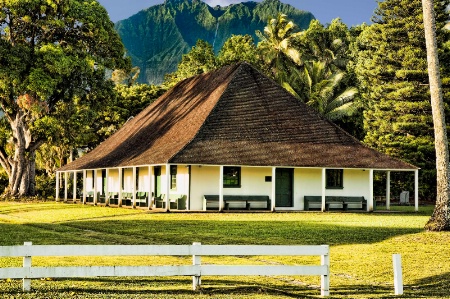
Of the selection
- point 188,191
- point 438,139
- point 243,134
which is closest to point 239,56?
point 243,134

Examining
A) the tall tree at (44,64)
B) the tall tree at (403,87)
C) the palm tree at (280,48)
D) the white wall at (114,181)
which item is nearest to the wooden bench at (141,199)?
the white wall at (114,181)

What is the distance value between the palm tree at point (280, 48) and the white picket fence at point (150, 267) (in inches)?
2312

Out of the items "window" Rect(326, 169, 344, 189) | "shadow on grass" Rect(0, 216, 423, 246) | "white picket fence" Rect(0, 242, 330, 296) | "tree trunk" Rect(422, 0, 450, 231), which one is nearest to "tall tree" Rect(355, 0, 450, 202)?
"window" Rect(326, 169, 344, 189)

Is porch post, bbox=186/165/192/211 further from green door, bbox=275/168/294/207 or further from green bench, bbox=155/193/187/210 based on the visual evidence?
green door, bbox=275/168/294/207

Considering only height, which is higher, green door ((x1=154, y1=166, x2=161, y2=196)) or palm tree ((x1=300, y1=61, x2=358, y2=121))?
palm tree ((x1=300, y1=61, x2=358, y2=121))

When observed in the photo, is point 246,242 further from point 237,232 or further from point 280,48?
point 280,48

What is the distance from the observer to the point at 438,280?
1609 centimetres

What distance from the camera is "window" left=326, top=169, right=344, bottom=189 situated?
136 ft

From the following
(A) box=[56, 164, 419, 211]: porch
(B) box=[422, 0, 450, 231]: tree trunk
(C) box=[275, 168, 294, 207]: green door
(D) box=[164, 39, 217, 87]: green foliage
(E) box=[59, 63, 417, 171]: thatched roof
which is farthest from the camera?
(D) box=[164, 39, 217, 87]: green foliage

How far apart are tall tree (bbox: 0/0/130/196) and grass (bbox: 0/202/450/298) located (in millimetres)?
13793

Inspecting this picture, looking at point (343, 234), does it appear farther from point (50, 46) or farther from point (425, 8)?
point (50, 46)

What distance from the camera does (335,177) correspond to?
41625mm

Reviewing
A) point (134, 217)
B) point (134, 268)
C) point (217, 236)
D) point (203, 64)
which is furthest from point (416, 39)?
point (134, 268)

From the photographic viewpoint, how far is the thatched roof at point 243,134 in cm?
3791
